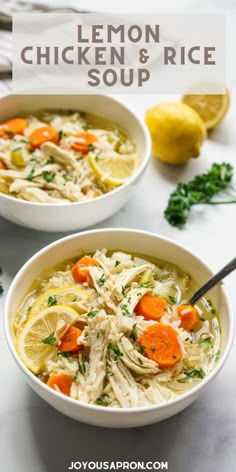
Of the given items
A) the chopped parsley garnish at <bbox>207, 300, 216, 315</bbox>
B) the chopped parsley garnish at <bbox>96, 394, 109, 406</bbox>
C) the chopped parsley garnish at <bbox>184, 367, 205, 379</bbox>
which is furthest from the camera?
the chopped parsley garnish at <bbox>207, 300, 216, 315</bbox>

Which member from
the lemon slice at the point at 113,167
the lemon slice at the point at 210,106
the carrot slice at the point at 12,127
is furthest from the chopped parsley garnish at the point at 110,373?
the lemon slice at the point at 210,106

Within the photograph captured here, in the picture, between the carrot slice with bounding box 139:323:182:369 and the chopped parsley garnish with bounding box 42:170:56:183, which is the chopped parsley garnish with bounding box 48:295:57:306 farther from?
the chopped parsley garnish with bounding box 42:170:56:183

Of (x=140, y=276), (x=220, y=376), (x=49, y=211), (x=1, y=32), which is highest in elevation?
(x=1, y=32)

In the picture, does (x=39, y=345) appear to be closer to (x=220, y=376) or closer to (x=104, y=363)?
(x=104, y=363)

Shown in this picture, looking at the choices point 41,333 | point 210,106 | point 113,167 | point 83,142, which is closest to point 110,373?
point 41,333

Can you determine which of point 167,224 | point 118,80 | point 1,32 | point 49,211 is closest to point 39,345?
point 49,211

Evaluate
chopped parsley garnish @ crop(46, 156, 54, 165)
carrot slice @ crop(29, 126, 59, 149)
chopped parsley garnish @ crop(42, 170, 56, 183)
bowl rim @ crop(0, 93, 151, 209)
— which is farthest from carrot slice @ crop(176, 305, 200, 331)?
carrot slice @ crop(29, 126, 59, 149)

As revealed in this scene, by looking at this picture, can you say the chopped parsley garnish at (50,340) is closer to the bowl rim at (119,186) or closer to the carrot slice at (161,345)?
the carrot slice at (161,345)
